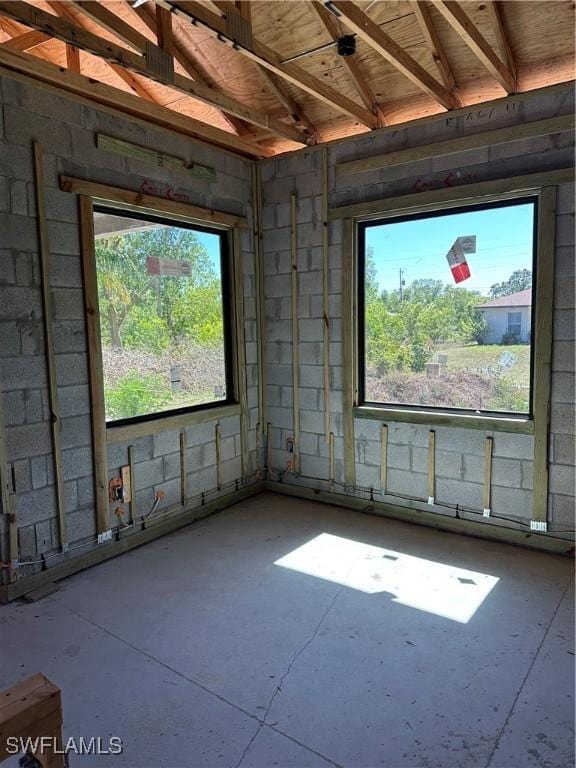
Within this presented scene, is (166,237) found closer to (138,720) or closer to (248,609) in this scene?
(248,609)

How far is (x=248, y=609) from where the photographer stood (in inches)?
113

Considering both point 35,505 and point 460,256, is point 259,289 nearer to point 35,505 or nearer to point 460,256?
point 460,256

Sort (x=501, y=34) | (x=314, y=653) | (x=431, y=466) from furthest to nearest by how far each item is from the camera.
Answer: (x=431, y=466) < (x=501, y=34) < (x=314, y=653)

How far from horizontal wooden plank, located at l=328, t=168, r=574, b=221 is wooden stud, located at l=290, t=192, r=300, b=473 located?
0.40 m

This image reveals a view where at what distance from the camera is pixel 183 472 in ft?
13.5

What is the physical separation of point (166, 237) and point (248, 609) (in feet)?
9.18

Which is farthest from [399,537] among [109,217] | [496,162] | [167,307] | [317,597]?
[109,217]

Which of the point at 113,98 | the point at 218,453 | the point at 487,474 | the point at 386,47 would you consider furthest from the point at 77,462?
the point at 386,47

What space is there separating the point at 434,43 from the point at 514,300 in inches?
69.9

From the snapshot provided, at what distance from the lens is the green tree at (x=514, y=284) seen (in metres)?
3.52

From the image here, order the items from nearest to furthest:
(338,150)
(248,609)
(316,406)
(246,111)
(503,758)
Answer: (503,758) → (248,609) → (246,111) → (338,150) → (316,406)

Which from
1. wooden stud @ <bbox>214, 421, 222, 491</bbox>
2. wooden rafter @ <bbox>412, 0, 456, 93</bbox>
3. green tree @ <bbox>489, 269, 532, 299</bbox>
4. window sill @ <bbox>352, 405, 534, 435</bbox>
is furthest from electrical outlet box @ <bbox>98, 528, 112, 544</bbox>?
wooden rafter @ <bbox>412, 0, 456, 93</bbox>

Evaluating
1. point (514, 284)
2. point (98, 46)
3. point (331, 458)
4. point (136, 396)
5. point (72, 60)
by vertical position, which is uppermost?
point (72, 60)

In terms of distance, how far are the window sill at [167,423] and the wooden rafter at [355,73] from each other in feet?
8.84
